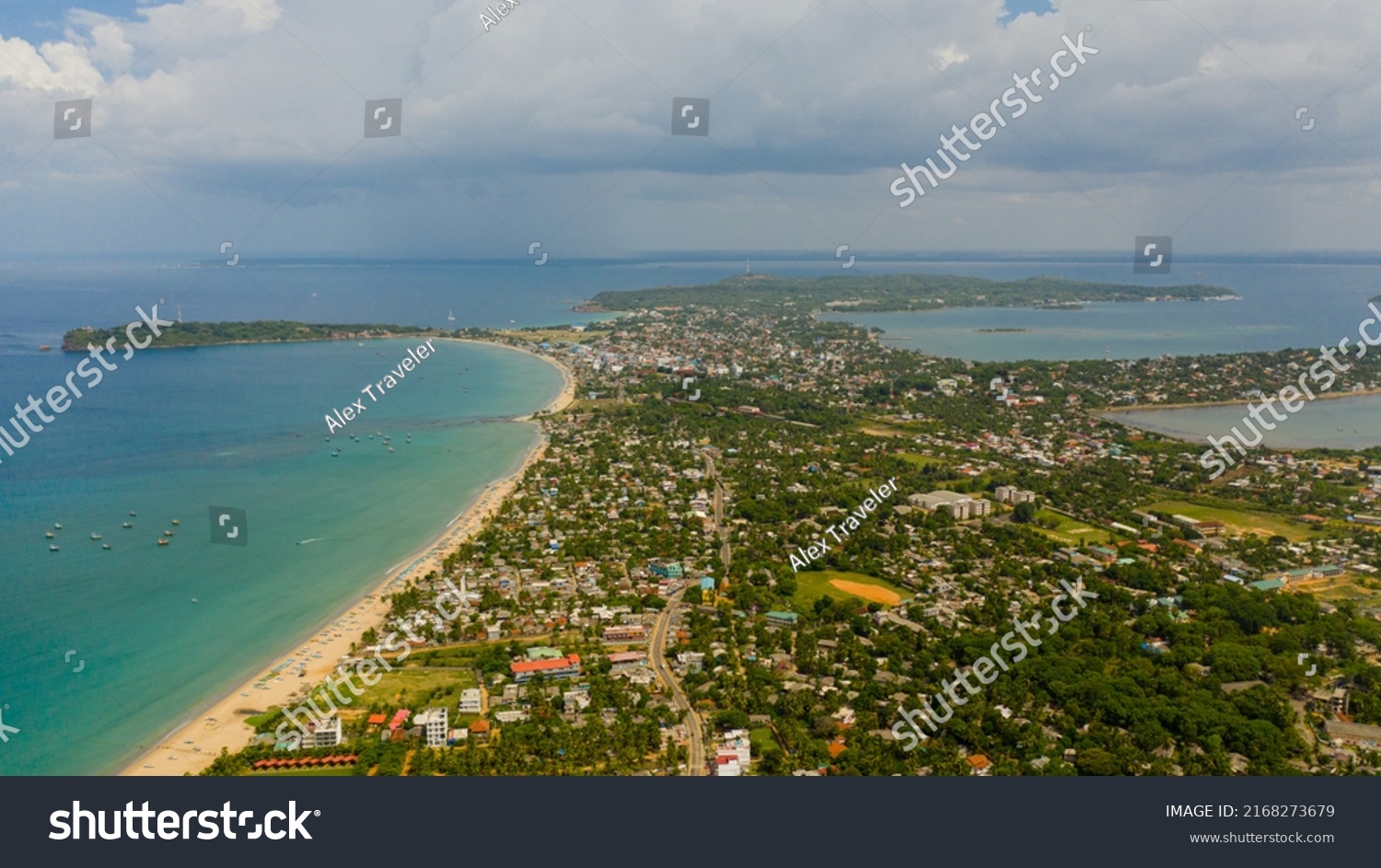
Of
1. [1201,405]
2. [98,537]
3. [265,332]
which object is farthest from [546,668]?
[265,332]

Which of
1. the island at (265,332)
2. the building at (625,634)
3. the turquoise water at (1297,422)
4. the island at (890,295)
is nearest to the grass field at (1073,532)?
the building at (625,634)

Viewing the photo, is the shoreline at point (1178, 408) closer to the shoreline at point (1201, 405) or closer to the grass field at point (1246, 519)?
the shoreline at point (1201, 405)

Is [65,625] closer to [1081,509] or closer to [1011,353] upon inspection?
[1081,509]

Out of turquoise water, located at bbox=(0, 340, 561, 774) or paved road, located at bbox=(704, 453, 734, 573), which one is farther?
paved road, located at bbox=(704, 453, 734, 573)

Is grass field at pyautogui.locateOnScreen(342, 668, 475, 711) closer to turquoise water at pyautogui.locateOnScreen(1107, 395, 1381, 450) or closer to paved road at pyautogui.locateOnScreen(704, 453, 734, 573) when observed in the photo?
paved road at pyautogui.locateOnScreen(704, 453, 734, 573)

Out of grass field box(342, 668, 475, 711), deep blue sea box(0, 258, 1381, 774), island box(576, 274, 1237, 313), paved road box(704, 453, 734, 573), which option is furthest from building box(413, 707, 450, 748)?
island box(576, 274, 1237, 313)

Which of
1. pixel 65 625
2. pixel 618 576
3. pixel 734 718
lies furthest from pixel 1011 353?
pixel 65 625
